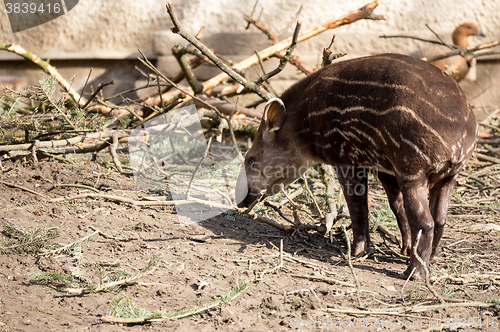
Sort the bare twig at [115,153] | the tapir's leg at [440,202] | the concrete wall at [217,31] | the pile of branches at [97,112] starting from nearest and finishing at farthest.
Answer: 1. the tapir's leg at [440,202]
2. the pile of branches at [97,112]
3. the bare twig at [115,153]
4. the concrete wall at [217,31]

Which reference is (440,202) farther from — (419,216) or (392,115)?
(392,115)

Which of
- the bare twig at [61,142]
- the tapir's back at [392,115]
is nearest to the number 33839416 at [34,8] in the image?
the bare twig at [61,142]

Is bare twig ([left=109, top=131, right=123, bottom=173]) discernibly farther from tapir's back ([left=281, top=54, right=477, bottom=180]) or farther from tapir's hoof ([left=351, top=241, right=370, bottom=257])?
tapir's hoof ([left=351, top=241, right=370, bottom=257])

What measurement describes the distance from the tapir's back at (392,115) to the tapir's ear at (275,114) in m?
0.40

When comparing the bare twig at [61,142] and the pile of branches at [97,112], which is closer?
the pile of branches at [97,112]

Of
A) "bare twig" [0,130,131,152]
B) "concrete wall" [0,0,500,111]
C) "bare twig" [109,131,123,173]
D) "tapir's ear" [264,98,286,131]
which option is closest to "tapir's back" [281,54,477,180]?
"tapir's ear" [264,98,286,131]

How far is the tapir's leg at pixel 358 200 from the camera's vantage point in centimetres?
388

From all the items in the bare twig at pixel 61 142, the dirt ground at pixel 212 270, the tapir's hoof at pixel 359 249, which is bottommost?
the tapir's hoof at pixel 359 249

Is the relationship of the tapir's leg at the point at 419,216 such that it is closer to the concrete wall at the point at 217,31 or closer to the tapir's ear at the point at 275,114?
the tapir's ear at the point at 275,114

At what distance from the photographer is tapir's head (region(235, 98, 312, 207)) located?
4297mm

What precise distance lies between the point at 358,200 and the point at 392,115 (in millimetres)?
892

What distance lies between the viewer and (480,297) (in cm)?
303

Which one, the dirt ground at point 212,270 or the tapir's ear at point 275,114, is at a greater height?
the tapir's ear at point 275,114

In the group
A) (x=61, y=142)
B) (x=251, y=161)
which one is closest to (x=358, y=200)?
(x=251, y=161)
